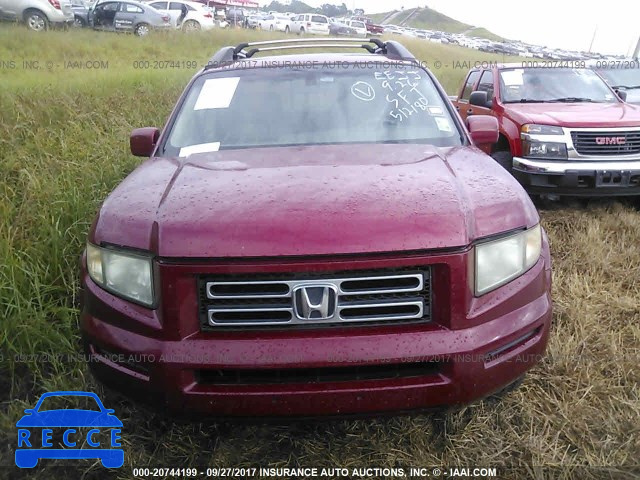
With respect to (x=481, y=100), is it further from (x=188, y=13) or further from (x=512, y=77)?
(x=188, y=13)

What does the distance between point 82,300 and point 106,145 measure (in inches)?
134

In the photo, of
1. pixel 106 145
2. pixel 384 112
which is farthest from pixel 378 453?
pixel 106 145

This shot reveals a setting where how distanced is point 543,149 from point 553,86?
1630 mm

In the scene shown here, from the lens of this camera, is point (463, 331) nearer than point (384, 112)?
Yes

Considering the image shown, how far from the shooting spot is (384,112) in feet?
9.36

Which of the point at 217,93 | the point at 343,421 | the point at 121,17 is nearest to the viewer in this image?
the point at 343,421

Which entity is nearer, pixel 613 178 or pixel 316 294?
pixel 316 294

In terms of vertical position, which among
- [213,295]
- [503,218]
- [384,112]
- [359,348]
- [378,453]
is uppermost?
[384,112]

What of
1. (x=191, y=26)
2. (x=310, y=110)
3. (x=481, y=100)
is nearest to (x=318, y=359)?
(x=310, y=110)

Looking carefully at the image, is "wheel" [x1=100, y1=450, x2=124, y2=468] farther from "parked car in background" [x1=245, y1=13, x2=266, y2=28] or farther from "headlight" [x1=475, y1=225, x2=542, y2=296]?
"parked car in background" [x1=245, y1=13, x2=266, y2=28]

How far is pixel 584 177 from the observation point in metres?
4.84

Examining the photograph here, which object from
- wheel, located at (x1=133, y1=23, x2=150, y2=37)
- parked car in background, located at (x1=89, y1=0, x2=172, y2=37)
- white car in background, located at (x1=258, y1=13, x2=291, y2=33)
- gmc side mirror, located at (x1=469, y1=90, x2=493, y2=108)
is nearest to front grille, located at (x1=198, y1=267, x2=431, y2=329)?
gmc side mirror, located at (x1=469, y1=90, x2=493, y2=108)

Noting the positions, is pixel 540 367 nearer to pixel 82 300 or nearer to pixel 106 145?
pixel 82 300

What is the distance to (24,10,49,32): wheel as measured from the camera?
44.2 feet
